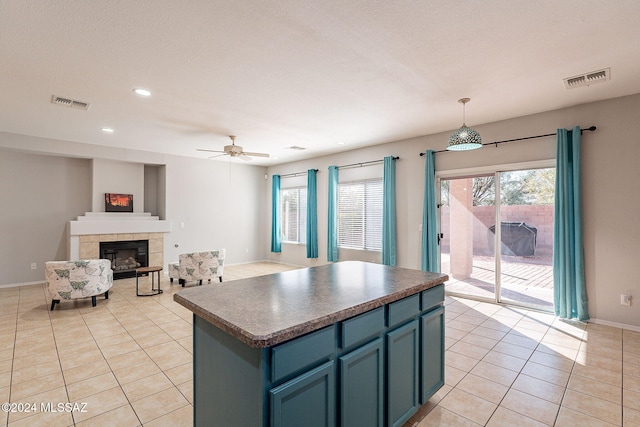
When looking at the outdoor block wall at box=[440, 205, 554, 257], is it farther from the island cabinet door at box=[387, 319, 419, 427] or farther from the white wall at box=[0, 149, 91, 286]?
the white wall at box=[0, 149, 91, 286]

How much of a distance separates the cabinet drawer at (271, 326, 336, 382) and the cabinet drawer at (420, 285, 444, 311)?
→ 93 centimetres

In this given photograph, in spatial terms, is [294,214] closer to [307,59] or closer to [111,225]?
[111,225]

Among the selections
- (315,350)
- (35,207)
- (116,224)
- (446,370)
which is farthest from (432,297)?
(35,207)

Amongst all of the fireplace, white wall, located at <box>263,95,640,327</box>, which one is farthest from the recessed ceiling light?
white wall, located at <box>263,95,640,327</box>

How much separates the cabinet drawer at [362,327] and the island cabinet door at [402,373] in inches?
5.9

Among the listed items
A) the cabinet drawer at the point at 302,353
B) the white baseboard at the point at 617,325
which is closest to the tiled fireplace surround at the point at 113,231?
the cabinet drawer at the point at 302,353

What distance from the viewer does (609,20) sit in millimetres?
2240

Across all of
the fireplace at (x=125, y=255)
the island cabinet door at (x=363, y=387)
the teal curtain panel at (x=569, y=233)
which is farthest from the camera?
the fireplace at (x=125, y=255)

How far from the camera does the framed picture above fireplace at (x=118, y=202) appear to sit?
21.6 feet

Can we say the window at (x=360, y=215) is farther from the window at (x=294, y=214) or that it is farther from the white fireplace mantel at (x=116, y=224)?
the white fireplace mantel at (x=116, y=224)

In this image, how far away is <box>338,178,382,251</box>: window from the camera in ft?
20.6

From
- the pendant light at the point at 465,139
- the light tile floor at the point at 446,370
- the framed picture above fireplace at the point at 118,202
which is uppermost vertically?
the pendant light at the point at 465,139

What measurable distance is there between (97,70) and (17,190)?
4811 millimetres

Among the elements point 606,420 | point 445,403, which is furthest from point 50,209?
point 606,420
